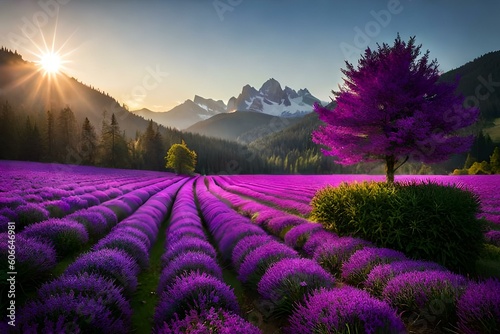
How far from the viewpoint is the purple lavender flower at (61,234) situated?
6.79 m

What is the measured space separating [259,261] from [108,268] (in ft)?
10.4

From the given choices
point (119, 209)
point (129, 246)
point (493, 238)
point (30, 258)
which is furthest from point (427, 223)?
point (119, 209)

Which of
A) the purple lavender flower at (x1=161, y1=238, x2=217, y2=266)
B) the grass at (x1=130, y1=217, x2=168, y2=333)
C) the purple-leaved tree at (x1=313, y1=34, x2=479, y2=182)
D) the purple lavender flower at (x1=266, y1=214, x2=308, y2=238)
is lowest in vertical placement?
the grass at (x1=130, y1=217, x2=168, y2=333)

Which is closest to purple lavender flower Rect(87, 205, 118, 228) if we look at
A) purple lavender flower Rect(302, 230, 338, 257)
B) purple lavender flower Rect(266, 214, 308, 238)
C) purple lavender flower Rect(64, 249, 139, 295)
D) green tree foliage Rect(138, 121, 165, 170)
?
purple lavender flower Rect(64, 249, 139, 295)

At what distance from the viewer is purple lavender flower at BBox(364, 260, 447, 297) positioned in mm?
4527

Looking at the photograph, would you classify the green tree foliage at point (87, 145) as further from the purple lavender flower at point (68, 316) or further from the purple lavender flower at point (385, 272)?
the purple lavender flower at point (385, 272)

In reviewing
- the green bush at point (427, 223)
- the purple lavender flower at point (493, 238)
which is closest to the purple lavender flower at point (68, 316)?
the green bush at point (427, 223)

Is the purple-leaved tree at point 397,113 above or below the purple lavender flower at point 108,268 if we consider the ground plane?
above

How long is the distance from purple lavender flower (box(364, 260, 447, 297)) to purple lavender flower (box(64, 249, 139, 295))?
15.5ft

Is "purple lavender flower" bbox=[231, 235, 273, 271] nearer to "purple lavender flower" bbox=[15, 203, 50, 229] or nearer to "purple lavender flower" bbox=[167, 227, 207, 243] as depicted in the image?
"purple lavender flower" bbox=[167, 227, 207, 243]

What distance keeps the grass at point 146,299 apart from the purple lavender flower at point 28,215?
4727 mm

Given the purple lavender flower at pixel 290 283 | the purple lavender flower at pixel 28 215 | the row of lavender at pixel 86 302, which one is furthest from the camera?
the purple lavender flower at pixel 28 215

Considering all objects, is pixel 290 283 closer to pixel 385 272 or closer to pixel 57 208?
pixel 385 272

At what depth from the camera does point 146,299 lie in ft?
17.5
